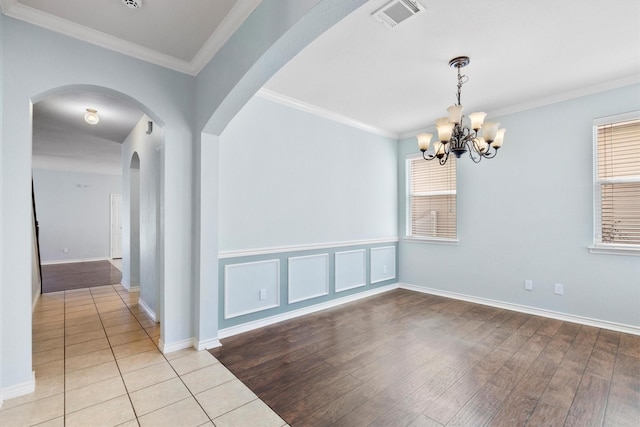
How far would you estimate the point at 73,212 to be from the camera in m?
8.27

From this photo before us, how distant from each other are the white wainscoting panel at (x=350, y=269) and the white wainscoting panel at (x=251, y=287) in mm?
1080

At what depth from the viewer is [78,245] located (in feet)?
27.3

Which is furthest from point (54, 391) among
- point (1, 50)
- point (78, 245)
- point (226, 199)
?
point (78, 245)

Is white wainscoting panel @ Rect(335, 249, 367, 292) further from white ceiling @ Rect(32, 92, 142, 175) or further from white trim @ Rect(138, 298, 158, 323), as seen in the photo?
white ceiling @ Rect(32, 92, 142, 175)

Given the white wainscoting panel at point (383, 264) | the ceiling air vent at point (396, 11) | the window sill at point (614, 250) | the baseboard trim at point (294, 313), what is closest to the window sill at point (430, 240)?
the white wainscoting panel at point (383, 264)

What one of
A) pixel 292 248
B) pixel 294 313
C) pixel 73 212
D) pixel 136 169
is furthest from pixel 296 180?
pixel 73 212

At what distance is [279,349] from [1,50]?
10.4ft

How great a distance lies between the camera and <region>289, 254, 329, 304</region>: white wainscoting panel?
369cm

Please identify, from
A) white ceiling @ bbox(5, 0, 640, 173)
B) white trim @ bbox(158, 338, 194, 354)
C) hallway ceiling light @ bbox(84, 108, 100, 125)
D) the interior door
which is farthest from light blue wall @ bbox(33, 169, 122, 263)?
white trim @ bbox(158, 338, 194, 354)

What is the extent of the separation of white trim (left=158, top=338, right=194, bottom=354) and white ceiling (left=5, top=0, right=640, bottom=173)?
266 cm

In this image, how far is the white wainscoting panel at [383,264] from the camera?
4.76 m

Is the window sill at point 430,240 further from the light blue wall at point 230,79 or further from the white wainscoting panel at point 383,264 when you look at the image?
the light blue wall at point 230,79

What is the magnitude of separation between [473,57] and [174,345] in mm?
3979

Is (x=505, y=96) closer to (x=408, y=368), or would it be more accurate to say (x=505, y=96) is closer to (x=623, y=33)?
(x=623, y=33)
